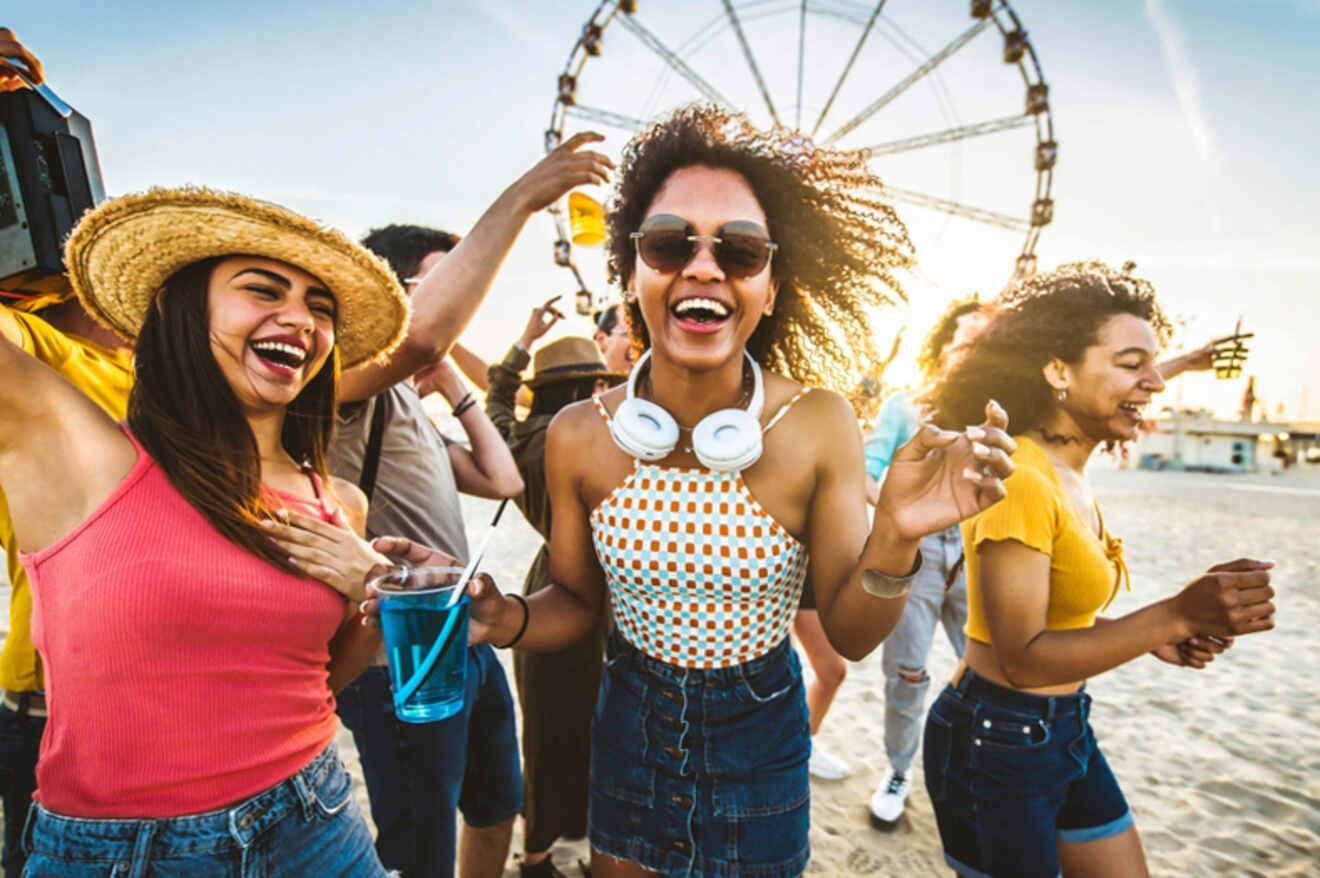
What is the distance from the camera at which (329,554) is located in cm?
141

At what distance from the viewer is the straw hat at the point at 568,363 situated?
303cm

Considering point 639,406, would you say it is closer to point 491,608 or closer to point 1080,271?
point 491,608

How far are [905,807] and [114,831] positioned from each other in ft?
11.5

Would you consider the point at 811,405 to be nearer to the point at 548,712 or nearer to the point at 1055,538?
the point at 1055,538

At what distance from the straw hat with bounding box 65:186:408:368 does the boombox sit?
0.37 feet

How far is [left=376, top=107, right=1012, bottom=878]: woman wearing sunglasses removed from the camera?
152 cm

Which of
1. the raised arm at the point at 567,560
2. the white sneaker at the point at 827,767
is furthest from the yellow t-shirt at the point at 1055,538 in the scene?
the white sneaker at the point at 827,767

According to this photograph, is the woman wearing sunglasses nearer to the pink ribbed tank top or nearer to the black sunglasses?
the black sunglasses

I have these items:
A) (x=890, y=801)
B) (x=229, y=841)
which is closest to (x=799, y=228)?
(x=229, y=841)

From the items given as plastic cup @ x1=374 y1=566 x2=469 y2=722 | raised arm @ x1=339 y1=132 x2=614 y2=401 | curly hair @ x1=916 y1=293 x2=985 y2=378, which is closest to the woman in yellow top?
plastic cup @ x1=374 y1=566 x2=469 y2=722

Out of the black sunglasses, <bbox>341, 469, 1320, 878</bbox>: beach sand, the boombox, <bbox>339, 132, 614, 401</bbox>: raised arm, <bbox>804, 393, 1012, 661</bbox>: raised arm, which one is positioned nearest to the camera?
<bbox>804, 393, 1012, 661</bbox>: raised arm

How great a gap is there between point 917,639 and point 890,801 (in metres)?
0.84

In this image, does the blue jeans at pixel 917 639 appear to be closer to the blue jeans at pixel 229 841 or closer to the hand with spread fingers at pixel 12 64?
the blue jeans at pixel 229 841

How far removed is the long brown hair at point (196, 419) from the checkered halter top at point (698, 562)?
2.26ft
